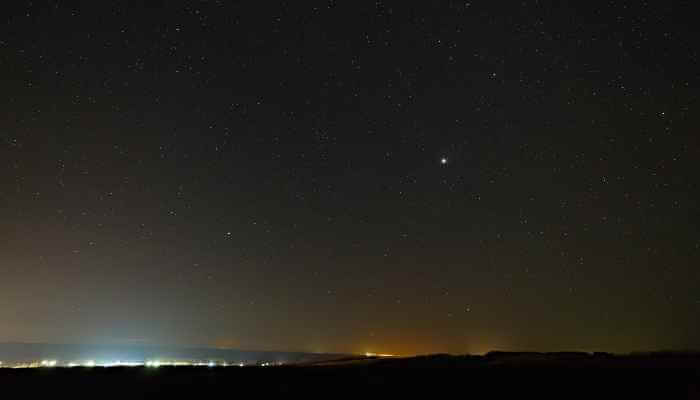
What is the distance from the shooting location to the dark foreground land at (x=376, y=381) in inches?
575

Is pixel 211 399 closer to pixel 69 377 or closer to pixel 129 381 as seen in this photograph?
pixel 129 381

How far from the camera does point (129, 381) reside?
1652cm

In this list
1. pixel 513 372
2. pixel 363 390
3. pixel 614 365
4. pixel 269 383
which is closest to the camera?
pixel 363 390

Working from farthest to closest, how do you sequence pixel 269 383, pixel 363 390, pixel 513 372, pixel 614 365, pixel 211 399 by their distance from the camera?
1. pixel 614 365
2. pixel 513 372
3. pixel 269 383
4. pixel 363 390
5. pixel 211 399

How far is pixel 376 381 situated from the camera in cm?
1647

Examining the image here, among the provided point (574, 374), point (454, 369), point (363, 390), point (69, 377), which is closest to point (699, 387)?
point (574, 374)

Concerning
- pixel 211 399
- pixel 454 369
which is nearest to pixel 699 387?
pixel 454 369

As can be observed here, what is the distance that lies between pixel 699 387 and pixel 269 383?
1187cm

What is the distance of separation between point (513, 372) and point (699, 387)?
16.7ft

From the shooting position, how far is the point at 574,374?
17031 mm

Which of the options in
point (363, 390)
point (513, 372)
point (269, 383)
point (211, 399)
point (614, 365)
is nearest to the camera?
point (211, 399)

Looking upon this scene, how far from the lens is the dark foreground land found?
1460cm

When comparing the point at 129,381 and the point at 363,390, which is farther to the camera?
the point at 129,381

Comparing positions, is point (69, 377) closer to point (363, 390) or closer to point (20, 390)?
point (20, 390)
